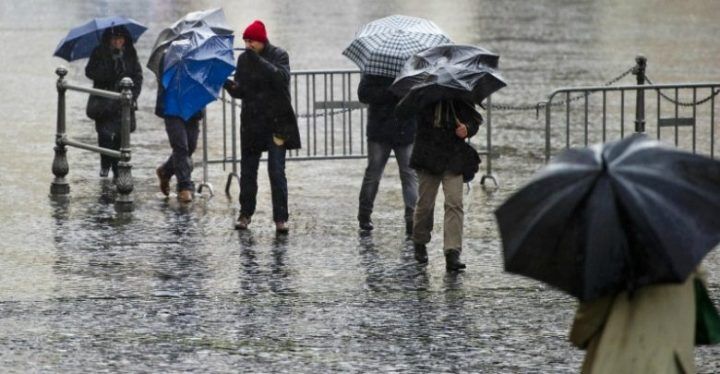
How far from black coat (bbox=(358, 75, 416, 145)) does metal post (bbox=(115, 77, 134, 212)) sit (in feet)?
7.23

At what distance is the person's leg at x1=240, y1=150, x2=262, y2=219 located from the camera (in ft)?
42.2

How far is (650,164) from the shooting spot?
5355mm

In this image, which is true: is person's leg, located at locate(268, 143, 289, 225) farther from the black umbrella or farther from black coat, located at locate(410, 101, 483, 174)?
the black umbrella

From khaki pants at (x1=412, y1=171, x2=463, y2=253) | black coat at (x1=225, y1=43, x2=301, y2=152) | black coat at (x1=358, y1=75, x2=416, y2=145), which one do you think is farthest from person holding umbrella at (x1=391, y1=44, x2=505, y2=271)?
black coat at (x1=225, y1=43, x2=301, y2=152)

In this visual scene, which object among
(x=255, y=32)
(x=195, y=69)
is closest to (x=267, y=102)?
(x=255, y=32)

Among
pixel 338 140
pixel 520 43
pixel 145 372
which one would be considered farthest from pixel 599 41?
pixel 145 372

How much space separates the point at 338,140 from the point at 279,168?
4.83 metres

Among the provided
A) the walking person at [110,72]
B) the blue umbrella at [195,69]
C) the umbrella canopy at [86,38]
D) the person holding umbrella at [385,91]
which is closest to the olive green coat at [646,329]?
the person holding umbrella at [385,91]

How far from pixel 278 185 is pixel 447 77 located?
218 centimetres

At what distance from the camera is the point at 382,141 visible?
41.7ft

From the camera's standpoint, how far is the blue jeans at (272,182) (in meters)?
12.7

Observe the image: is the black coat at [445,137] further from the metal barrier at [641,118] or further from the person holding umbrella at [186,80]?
the metal barrier at [641,118]

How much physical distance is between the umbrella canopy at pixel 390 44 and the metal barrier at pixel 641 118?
2.05 meters

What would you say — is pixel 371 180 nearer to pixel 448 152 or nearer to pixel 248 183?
pixel 248 183
